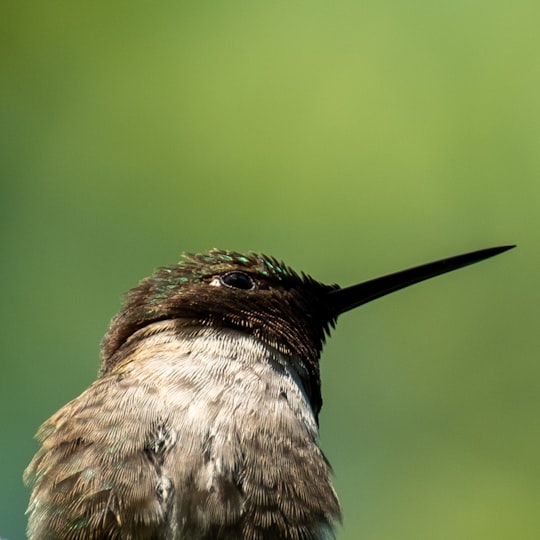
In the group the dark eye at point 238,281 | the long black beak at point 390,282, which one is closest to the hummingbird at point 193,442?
the dark eye at point 238,281

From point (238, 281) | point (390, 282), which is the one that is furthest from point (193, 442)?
point (390, 282)

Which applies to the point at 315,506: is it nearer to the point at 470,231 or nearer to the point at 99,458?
the point at 99,458

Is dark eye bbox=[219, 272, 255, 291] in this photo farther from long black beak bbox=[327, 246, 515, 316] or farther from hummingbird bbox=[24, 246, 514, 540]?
long black beak bbox=[327, 246, 515, 316]

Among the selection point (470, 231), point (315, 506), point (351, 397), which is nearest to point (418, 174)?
point (470, 231)

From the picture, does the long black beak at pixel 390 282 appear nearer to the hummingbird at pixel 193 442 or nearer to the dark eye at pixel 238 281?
the dark eye at pixel 238 281

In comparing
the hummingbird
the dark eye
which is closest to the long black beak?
the dark eye

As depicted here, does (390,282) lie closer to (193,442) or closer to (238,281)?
(238,281)
